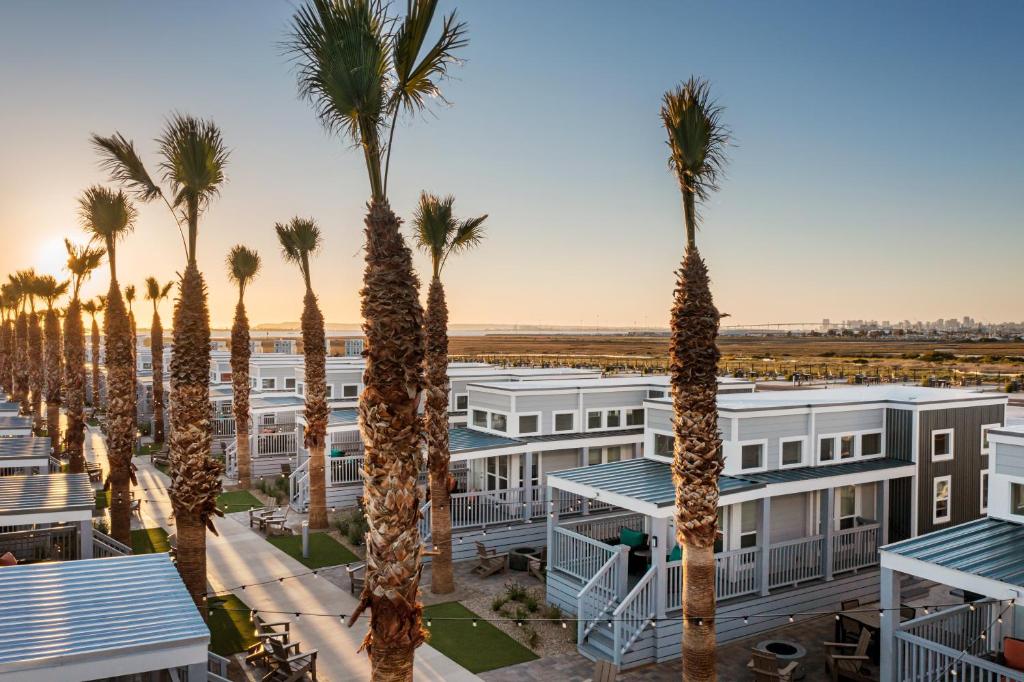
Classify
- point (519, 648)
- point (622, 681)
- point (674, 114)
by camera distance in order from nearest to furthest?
point (674, 114)
point (622, 681)
point (519, 648)

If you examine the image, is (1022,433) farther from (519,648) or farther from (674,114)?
(519,648)

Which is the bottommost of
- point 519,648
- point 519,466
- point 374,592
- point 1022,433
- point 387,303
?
point 519,648

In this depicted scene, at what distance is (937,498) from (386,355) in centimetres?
1829

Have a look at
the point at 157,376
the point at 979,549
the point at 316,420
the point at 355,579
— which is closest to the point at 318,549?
the point at 355,579

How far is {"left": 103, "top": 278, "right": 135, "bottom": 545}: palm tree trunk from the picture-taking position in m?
20.4

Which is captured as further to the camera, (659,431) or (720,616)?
(659,431)

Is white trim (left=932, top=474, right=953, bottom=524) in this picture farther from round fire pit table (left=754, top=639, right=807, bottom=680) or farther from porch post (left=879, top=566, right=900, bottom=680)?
porch post (left=879, top=566, right=900, bottom=680)

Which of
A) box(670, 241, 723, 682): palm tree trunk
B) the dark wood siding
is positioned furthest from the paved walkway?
the dark wood siding

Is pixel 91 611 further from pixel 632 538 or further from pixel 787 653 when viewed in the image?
pixel 787 653

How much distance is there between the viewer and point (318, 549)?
75.4ft

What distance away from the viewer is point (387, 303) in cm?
838

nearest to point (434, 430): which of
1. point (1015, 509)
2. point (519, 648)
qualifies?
point (519, 648)

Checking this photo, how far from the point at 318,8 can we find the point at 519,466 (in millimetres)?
18552

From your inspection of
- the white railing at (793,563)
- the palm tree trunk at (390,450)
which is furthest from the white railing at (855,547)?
the palm tree trunk at (390,450)
